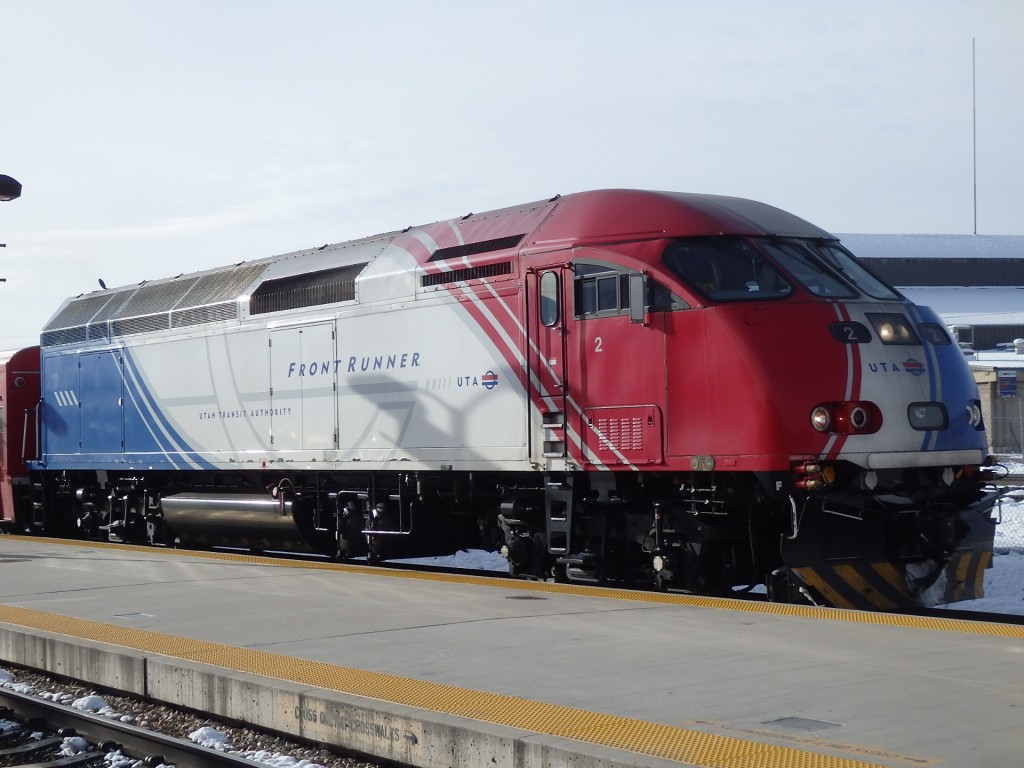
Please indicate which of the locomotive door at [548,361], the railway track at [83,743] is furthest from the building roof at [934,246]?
the railway track at [83,743]

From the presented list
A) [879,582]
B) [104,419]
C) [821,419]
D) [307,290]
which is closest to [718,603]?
[879,582]

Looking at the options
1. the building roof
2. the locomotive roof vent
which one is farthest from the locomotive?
the building roof

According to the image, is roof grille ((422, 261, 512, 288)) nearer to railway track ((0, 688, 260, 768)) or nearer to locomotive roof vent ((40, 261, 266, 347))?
locomotive roof vent ((40, 261, 266, 347))

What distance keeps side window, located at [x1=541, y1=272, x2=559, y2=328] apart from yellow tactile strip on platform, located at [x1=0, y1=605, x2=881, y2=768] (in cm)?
479

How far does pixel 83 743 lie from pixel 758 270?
656cm

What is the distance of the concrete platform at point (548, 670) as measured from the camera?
5.48 meters

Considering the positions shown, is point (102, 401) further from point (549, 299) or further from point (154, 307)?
point (549, 299)

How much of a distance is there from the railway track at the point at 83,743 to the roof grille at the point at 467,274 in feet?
20.1

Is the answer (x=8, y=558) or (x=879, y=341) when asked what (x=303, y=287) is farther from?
(x=879, y=341)

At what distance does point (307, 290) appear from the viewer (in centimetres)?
1506

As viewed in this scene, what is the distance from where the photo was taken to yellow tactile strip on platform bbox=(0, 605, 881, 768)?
5.15m

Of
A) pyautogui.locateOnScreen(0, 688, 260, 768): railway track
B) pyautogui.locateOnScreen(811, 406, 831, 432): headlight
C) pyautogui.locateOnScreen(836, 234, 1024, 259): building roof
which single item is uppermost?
pyautogui.locateOnScreen(836, 234, 1024, 259): building roof

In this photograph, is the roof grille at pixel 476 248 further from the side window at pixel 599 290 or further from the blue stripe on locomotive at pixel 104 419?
the blue stripe on locomotive at pixel 104 419

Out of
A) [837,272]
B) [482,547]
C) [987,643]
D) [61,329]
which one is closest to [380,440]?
[482,547]
